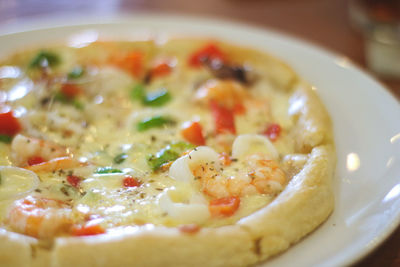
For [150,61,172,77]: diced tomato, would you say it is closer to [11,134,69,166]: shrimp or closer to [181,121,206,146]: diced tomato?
[181,121,206,146]: diced tomato

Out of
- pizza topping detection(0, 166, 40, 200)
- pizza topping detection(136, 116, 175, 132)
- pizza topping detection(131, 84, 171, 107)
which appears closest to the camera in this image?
pizza topping detection(0, 166, 40, 200)

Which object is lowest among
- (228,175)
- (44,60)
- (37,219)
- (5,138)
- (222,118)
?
(37,219)

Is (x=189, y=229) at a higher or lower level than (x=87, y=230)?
lower

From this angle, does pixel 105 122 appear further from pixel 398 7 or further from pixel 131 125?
pixel 398 7

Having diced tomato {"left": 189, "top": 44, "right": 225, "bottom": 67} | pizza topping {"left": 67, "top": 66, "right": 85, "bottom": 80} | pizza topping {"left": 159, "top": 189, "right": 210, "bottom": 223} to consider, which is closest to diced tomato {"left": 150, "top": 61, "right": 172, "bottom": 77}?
diced tomato {"left": 189, "top": 44, "right": 225, "bottom": 67}

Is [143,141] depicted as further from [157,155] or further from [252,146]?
[252,146]

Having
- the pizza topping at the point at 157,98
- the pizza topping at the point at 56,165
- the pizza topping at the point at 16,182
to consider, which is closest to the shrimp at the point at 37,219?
the pizza topping at the point at 16,182

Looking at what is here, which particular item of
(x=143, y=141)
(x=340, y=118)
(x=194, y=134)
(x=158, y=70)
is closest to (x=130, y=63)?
(x=158, y=70)
